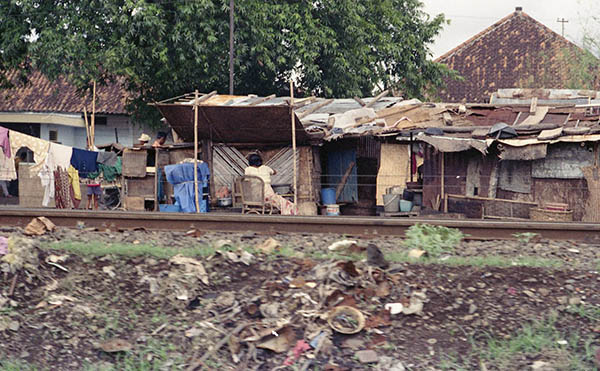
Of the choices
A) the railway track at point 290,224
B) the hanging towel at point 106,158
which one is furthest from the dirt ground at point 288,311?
the hanging towel at point 106,158

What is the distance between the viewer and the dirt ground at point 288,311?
439cm

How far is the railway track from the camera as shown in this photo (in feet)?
26.0

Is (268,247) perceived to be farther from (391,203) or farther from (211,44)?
(211,44)

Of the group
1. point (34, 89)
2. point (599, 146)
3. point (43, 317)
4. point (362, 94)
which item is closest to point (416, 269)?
point (43, 317)

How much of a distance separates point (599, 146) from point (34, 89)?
2539 cm

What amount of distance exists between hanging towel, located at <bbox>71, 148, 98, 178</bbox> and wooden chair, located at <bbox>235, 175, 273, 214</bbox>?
4914mm

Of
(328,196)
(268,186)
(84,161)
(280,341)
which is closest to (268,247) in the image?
(280,341)

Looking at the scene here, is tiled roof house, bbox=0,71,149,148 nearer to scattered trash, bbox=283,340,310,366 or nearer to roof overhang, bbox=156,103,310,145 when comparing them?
roof overhang, bbox=156,103,310,145

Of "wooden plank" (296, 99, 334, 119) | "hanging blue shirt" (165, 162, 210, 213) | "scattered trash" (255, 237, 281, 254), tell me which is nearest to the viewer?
"scattered trash" (255, 237, 281, 254)

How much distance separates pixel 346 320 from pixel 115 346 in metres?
1.67

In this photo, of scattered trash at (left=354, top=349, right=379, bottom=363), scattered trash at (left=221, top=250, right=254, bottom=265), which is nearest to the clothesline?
scattered trash at (left=221, top=250, right=254, bottom=265)

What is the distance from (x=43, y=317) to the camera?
4895 millimetres

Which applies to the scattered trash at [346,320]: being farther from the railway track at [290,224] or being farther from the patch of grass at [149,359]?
the railway track at [290,224]

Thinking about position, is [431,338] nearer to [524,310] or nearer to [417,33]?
[524,310]
